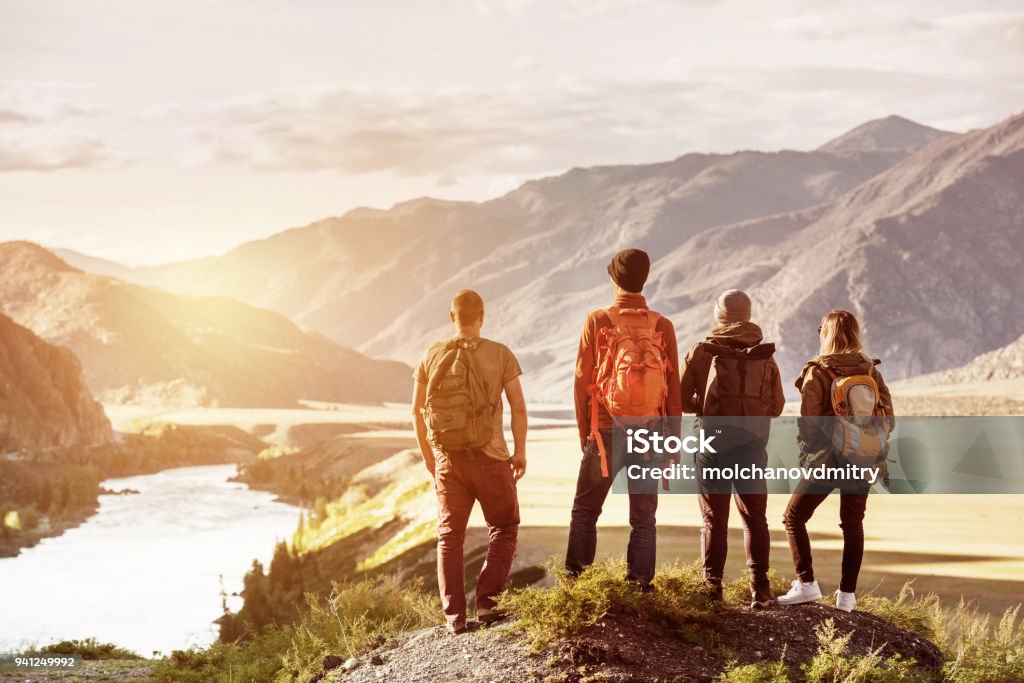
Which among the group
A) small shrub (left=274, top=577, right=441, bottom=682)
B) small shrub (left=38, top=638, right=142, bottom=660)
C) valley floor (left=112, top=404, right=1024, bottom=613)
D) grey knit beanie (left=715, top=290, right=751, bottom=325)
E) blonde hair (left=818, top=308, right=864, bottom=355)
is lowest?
valley floor (left=112, top=404, right=1024, bottom=613)

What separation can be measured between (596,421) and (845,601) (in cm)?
333

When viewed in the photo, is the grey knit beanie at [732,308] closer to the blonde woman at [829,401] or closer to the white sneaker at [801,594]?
the blonde woman at [829,401]

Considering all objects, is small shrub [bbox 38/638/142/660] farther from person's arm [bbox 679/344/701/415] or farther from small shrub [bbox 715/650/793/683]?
small shrub [bbox 715/650/793/683]

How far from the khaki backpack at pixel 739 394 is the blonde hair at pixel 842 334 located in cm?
55

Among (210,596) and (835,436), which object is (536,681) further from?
(210,596)

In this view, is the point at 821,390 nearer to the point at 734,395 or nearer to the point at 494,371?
the point at 734,395

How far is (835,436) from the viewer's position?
991cm

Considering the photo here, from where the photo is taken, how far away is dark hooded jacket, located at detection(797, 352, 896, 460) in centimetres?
991

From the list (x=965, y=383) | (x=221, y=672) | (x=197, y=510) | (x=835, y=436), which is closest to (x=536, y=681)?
(x=835, y=436)

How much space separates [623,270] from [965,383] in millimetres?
178395

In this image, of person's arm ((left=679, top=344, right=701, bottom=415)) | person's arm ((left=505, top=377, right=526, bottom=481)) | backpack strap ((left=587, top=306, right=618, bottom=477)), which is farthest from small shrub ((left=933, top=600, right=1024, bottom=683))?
person's arm ((left=505, top=377, right=526, bottom=481))

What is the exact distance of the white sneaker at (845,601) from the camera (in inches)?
421

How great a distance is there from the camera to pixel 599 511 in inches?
384

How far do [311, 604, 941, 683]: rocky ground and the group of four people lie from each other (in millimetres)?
462
